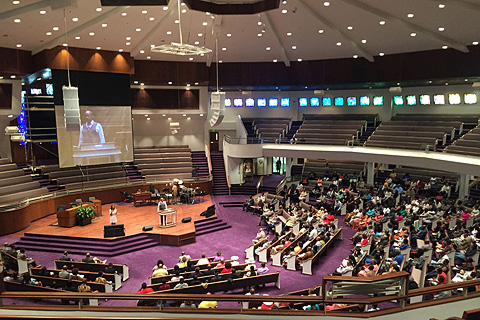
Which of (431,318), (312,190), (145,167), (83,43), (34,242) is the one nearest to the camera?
(431,318)

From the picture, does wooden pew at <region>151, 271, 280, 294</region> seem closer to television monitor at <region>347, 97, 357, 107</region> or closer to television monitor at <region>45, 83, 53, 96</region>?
television monitor at <region>45, 83, 53, 96</region>

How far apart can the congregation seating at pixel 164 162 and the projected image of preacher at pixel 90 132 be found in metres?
3.36

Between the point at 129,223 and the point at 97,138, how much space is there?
6352 mm

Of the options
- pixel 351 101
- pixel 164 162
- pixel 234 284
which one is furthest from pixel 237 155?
pixel 234 284

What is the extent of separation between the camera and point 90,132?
64.5ft

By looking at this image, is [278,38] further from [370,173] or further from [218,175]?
[218,175]

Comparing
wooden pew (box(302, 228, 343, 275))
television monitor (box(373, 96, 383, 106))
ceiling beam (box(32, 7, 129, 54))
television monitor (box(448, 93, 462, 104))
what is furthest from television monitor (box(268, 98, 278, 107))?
wooden pew (box(302, 228, 343, 275))

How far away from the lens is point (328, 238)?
42.6ft

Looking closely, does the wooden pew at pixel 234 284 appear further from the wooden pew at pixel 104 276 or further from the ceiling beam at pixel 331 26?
the ceiling beam at pixel 331 26

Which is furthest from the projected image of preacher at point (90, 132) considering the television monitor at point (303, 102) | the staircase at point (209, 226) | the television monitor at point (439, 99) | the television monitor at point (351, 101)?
the television monitor at point (439, 99)

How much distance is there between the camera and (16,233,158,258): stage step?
13461 mm

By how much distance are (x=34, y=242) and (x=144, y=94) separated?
469 inches

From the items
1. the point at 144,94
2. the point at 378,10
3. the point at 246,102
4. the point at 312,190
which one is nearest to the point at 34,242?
the point at 144,94

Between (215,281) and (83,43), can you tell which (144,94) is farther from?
(215,281)
